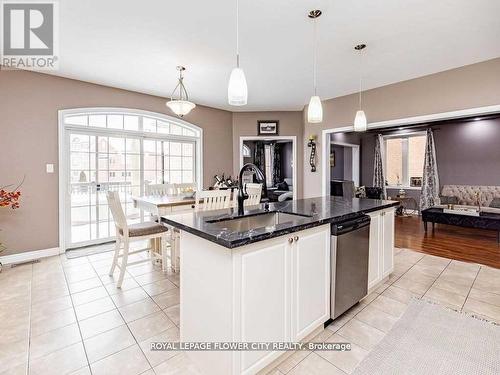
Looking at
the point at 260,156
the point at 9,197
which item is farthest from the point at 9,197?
the point at 260,156

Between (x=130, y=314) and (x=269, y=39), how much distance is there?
3038 mm

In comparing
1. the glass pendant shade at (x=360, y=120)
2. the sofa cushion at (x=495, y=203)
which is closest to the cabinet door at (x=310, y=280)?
the glass pendant shade at (x=360, y=120)

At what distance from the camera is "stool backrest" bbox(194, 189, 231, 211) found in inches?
116

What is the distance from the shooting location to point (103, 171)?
14.2 ft

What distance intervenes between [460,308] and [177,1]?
12.0 ft

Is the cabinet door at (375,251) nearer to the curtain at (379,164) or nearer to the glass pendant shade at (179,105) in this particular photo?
the glass pendant shade at (179,105)

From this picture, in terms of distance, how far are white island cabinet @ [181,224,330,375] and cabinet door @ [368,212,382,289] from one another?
0.87 meters

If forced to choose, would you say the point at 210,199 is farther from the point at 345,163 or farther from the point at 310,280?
the point at 345,163

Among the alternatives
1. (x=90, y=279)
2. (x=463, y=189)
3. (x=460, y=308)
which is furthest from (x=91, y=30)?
(x=463, y=189)

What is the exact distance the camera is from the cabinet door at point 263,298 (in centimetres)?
140

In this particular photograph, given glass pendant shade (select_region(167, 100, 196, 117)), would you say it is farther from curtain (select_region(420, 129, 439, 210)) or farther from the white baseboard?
curtain (select_region(420, 129, 439, 210))

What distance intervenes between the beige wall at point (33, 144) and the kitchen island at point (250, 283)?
311 cm

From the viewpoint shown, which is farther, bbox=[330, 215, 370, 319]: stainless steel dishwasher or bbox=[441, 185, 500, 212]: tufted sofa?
bbox=[441, 185, 500, 212]: tufted sofa

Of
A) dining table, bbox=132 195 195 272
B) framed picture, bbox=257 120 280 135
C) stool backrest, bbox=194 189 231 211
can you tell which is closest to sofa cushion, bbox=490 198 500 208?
framed picture, bbox=257 120 280 135
